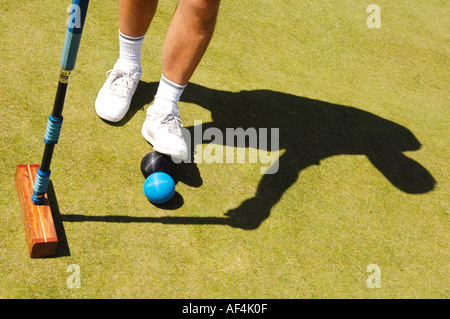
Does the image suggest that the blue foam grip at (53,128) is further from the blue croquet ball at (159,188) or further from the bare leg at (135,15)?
the bare leg at (135,15)

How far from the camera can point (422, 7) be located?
5.18 meters

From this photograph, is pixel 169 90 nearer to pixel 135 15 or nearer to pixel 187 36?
pixel 187 36

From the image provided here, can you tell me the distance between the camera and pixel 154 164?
2.40m

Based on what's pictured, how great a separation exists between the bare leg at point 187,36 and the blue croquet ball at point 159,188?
0.53 m

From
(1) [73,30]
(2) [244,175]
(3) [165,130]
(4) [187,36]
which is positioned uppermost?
(1) [73,30]

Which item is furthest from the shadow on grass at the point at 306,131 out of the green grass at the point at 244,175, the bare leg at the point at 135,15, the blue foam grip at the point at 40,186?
the blue foam grip at the point at 40,186

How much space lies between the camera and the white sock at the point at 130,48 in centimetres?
278

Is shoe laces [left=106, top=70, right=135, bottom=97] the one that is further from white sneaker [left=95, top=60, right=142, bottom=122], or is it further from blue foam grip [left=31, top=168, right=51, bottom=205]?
blue foam grip [left=31, top=168, right=51, bottom=205]

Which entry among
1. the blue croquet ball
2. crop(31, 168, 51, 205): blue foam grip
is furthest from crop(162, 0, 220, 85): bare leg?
crop(31, 168, 51, 205): blue foam grip

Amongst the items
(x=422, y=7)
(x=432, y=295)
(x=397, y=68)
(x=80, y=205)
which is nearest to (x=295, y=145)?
(x=432, y=295)

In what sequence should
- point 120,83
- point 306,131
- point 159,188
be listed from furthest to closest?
point 306,131 → point 120,83 → point 159,188

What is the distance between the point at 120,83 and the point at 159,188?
0.80m

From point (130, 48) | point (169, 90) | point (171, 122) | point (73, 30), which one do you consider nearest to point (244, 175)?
point (171, 122)

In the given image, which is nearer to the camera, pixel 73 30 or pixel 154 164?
pixel 73 30
